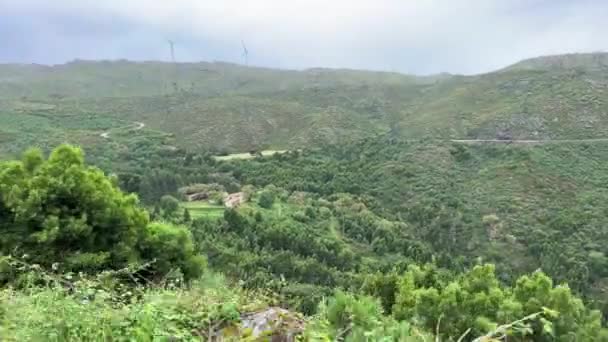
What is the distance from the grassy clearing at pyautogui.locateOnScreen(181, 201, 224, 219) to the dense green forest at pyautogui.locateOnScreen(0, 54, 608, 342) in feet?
1.88

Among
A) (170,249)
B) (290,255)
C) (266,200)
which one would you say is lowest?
(290,255)

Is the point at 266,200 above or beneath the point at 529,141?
beneath

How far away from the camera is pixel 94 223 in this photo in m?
16.2

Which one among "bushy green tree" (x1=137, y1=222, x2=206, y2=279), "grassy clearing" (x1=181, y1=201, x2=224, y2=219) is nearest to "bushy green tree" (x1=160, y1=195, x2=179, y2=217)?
"grassy clearing" (x1=181, y1=201, x2=224, y2=219)

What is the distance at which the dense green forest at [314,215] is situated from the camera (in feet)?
18.9

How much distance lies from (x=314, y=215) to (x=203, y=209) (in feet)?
→ 36.0

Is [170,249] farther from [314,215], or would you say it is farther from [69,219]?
[314,215]

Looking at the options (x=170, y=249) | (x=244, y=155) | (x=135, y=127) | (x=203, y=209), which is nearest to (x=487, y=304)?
(x=170, y=249)

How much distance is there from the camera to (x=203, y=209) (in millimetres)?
57406

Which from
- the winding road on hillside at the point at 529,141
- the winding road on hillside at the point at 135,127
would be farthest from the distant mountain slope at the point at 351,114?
the winding road on hillside at the point at 529,141

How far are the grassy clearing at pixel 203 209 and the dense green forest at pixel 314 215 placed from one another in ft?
1.88

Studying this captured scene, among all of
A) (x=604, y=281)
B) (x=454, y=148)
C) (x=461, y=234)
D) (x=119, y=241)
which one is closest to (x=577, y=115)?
(x=454, y=148)

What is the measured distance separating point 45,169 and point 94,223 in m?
2.04

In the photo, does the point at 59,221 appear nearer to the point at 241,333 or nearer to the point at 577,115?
the point at 241,333
